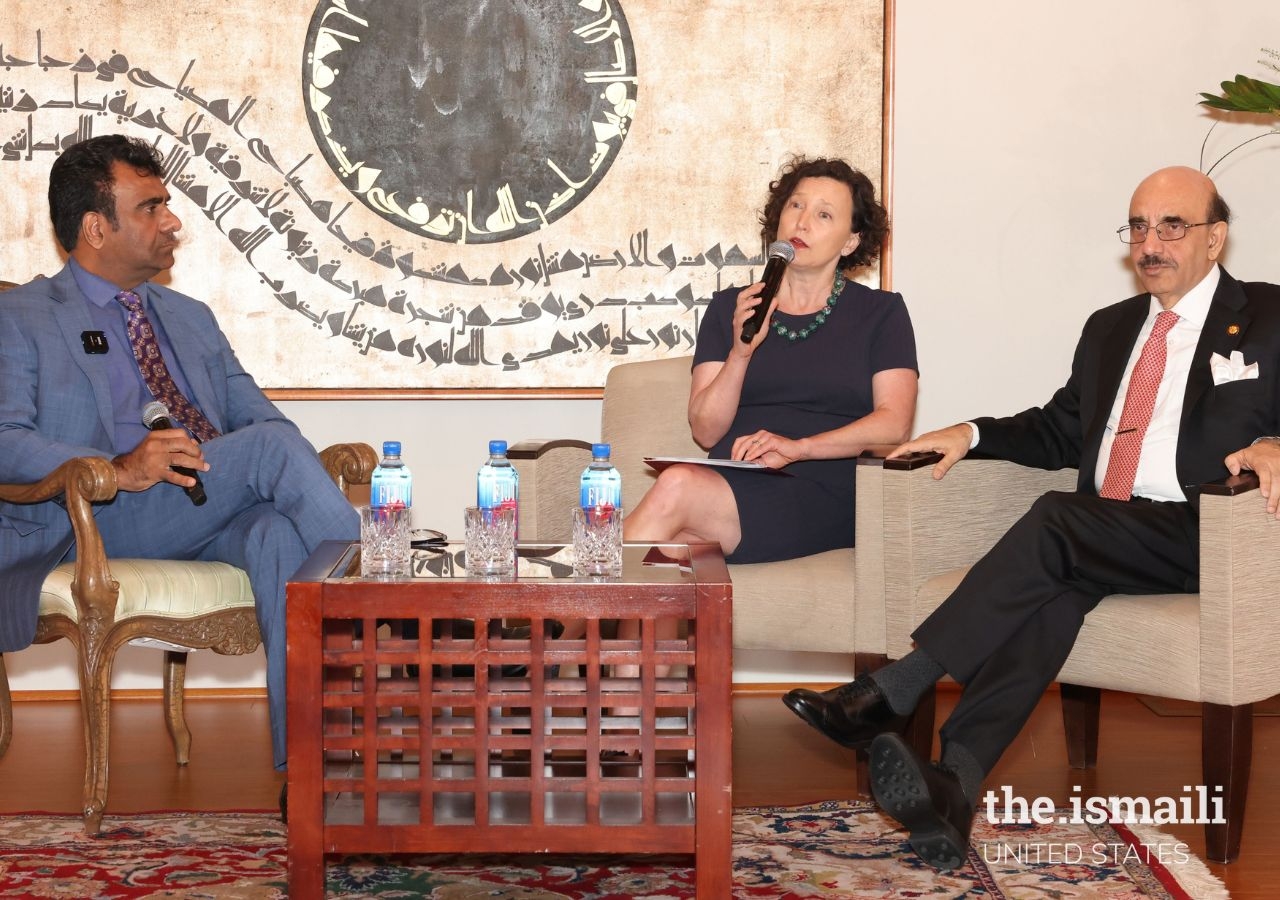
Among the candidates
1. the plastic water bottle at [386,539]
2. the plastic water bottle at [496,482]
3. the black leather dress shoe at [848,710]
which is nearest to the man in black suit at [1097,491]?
the black leather dress shoe at [848,710]

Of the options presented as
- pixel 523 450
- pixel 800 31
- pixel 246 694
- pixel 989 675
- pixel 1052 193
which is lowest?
pixel 246 694

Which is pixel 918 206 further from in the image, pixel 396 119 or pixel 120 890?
pixel 120 890

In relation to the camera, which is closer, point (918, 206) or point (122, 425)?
point (122, 425)

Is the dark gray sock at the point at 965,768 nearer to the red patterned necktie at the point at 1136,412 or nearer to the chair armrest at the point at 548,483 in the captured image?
the red patterned necktie at the point at 1136,412

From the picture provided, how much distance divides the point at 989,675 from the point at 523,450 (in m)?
1.22

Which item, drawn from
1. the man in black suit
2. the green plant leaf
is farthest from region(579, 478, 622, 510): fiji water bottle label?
the green plant leaf

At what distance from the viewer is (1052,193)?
155 inches

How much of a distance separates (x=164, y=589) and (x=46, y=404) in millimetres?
534

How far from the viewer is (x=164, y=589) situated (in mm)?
2842

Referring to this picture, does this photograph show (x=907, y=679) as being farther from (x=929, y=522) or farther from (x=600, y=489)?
(x=600, y=489)

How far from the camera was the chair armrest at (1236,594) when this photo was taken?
251 cm

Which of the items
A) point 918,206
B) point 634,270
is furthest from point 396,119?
point 918,206

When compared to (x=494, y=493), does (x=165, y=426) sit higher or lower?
higher

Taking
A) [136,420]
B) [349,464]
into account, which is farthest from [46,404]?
[349,464]
